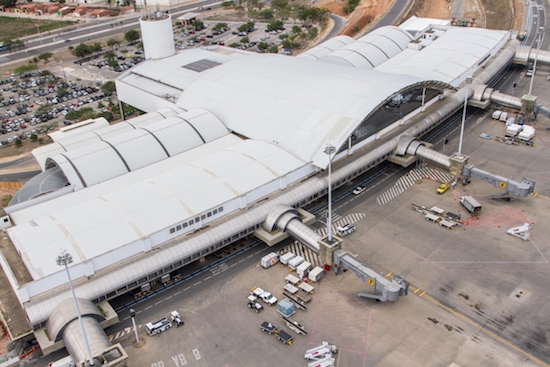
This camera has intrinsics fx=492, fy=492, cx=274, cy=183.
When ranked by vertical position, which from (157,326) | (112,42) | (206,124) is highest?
(112,42)

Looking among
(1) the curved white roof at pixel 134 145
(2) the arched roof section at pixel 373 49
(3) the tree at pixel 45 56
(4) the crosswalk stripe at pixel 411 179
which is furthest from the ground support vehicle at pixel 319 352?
(3) the tree at pixel 45 56

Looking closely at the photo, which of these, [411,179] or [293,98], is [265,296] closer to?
[411,179]

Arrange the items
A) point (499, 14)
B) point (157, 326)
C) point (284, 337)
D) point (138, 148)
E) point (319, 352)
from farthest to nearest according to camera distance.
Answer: point (499, 14) → point (138, 148) → point (157, 326) → point (284, 337) → point (319, 352)

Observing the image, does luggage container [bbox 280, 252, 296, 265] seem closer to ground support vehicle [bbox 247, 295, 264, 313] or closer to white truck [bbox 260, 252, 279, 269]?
white truck [bbox 260, 252, 279, 269]

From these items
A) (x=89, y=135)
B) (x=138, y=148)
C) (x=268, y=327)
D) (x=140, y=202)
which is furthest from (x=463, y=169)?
(x=89, y=135)

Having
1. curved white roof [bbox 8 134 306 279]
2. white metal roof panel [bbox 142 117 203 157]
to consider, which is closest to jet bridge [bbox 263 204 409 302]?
curved white roof [bbox 8 134 306 279]
